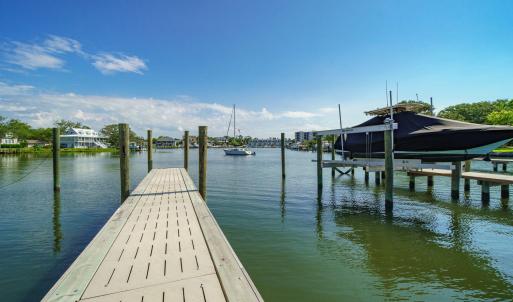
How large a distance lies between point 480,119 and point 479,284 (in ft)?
280

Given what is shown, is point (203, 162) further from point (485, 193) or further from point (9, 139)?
point (9, 139)

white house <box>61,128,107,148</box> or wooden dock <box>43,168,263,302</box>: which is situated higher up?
white house <box>61,128,107,148</box>

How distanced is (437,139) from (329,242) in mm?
7318

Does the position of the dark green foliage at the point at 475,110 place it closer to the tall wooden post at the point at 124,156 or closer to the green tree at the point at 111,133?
the tall wooden post at the point at 124,156

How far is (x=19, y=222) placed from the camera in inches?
389

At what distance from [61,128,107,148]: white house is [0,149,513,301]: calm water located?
352 feet

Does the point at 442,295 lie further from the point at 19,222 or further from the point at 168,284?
the point at 19,222

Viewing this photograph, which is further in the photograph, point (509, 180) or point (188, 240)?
point (509, 180)

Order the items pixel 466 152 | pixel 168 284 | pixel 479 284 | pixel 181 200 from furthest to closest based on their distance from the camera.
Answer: pixel 466 152, pixel 181 200, pixel 479 284, pixel 168 284

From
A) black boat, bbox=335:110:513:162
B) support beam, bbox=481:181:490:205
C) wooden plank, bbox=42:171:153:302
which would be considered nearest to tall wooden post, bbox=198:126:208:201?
wooden plank, bbox=42:171:153:302

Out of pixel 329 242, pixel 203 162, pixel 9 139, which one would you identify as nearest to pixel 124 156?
pixel 203 162

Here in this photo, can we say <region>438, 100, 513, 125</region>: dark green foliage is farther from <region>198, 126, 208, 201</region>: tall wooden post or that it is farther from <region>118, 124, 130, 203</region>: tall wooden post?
<region>118, 124, 130, 203</region>: tall wooden post

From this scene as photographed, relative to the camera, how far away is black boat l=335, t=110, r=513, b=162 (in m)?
11.0

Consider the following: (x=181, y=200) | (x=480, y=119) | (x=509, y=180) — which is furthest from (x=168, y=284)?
(x=480, y=119)
